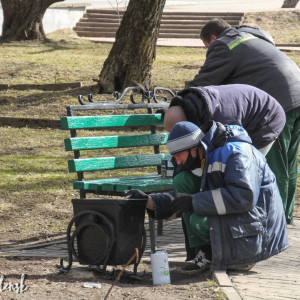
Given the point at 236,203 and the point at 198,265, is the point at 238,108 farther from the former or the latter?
the point at 198,265

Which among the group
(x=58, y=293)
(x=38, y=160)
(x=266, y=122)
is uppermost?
(x=266, y=122)

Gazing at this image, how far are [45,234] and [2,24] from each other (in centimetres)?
1801

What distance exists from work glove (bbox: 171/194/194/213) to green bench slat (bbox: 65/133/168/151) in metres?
1.55

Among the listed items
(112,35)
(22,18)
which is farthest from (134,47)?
(112,35)

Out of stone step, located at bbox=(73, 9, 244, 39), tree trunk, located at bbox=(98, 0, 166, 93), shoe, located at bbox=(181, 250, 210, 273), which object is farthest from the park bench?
stone step, located at bbox=(73, 9, 244, 39)

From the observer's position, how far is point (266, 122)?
596 cm

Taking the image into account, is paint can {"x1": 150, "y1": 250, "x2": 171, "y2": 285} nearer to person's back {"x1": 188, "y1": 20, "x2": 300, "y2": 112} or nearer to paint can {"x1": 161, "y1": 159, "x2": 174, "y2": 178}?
paint can {"x1": 161, "y1": 159, "x2": 174, "y2": 178}

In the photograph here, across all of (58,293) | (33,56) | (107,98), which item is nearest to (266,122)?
(58,293)

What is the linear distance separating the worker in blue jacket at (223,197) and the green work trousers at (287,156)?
1.36 m

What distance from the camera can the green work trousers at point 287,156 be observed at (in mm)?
6543

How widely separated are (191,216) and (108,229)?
1.72ft

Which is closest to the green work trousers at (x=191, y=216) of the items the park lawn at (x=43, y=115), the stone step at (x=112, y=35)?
the park lawn at (x=43, y=115)

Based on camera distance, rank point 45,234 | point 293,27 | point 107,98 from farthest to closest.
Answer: point 293,27 < point 107,98 < point 45,234

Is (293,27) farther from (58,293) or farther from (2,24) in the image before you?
(58,293)
